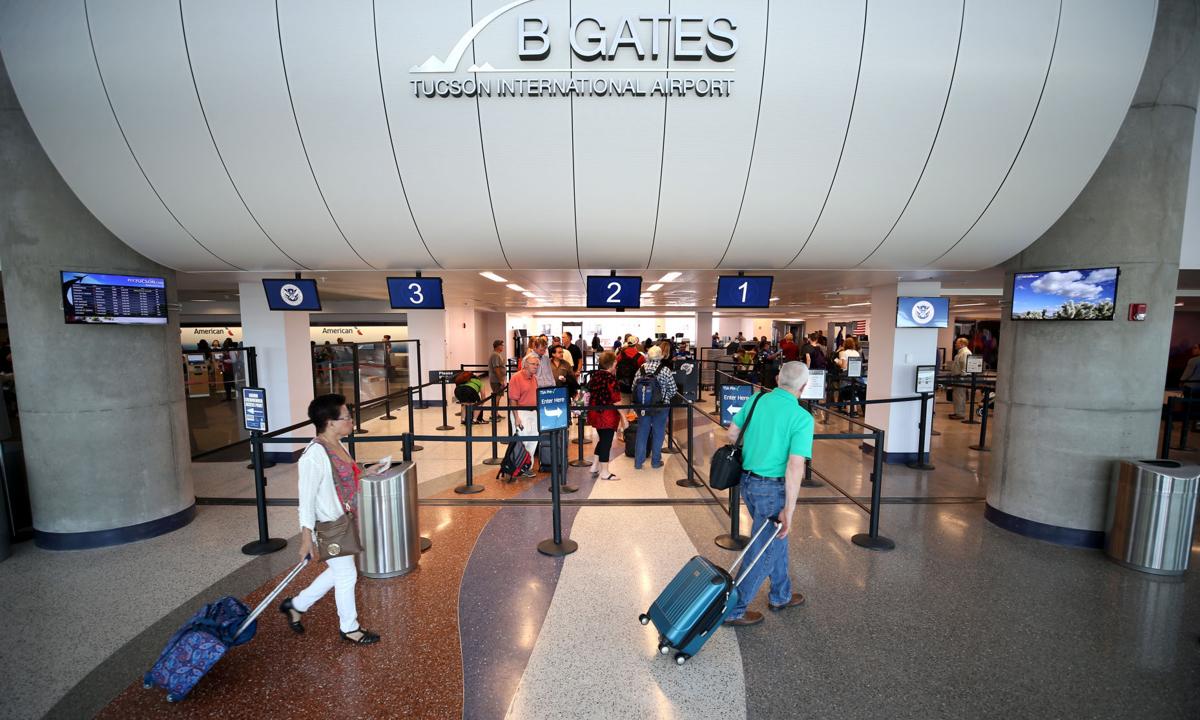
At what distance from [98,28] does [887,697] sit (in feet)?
23.7

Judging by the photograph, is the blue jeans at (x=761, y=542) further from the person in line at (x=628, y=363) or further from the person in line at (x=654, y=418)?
the person in line at (x=628, y=363)

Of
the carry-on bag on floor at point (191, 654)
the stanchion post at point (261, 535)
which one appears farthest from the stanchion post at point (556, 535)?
the stanchion post at point (261, 535)

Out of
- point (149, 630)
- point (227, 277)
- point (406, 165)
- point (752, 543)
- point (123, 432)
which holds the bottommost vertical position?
point (149, 630)

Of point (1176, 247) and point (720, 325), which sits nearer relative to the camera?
point (1176, 247)

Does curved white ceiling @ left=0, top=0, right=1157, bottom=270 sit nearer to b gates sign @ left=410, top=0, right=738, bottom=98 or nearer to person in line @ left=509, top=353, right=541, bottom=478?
b gates sign @ left=410, top=0, right=738, bottom=98

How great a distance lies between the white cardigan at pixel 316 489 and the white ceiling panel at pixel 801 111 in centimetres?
407

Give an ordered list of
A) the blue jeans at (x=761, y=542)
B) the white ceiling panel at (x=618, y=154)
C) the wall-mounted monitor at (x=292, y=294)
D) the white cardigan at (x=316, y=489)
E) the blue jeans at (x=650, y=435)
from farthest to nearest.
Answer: the blue jeans at (x=650, y=435)
the wall-mounted monitor at (x=292, y=294)
the white ceiling panel at (x=618, y=154)
the blue jeans at (x=761, y=542)
the white cardigan at (x=316, y=489)

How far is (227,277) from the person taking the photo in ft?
23.0

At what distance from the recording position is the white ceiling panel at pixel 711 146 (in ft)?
12.2

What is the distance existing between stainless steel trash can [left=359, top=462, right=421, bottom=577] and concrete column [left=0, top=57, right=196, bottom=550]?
2872 mm

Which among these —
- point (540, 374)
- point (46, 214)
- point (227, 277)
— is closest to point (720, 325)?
point (540, 374)

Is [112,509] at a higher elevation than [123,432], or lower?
lower

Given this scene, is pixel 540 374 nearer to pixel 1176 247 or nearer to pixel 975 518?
pixel 975 518

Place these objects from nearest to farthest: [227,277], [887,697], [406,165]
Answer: [887,697] < [406,165] < [227,277]
